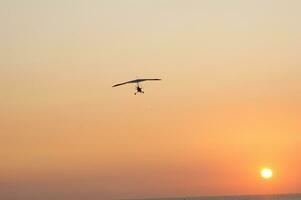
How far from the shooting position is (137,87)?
203 ft
